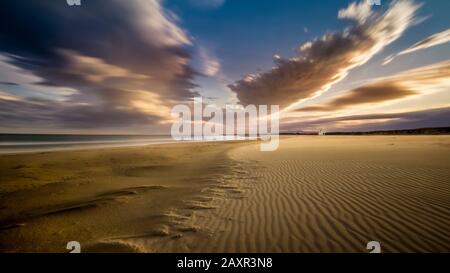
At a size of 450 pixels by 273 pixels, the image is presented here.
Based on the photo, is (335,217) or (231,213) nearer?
(335,217)

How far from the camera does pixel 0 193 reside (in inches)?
270

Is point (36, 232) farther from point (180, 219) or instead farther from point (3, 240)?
point (180, 219)

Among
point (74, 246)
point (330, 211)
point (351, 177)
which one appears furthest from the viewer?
point (351, 177)

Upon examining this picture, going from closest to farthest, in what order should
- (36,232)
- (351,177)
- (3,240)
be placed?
(3,240), (36,232), (351,177)

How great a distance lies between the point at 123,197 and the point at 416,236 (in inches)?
312

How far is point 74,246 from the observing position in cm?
382

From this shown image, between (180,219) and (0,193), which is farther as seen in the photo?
(0,193)

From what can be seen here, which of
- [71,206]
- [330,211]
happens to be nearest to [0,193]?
[71,206]

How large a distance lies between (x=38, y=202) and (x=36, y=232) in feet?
8.22

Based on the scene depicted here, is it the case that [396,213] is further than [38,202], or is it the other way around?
[38,202]
